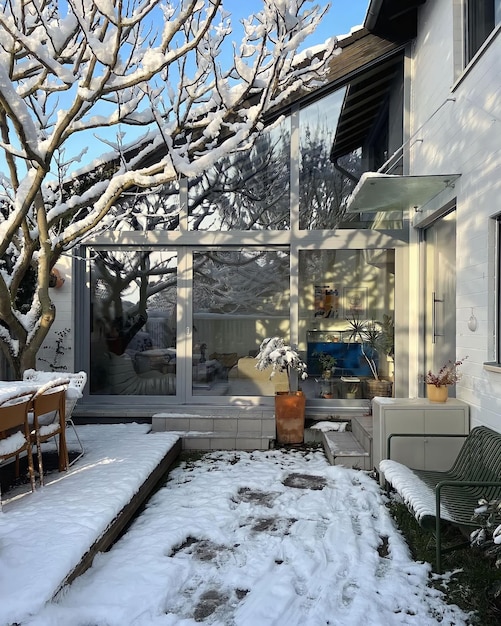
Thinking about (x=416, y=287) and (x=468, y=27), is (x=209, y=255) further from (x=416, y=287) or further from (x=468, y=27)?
(x=468, y=27)

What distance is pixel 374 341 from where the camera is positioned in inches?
265

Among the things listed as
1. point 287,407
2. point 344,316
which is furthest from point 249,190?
point 287,407

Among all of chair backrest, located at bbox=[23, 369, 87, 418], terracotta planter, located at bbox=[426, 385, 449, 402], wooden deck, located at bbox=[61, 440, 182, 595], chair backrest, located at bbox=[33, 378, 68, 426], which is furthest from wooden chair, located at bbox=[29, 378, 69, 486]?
terracotta planter, located at bbox=[426, 385, 449, 402]

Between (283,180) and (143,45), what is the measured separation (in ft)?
7.65

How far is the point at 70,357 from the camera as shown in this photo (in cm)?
680

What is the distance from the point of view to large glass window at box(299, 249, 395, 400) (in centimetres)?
673

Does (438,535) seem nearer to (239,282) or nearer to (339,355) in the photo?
(339,355)

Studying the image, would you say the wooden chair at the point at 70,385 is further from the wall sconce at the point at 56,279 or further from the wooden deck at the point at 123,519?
the wall sconce at the point at 56,279

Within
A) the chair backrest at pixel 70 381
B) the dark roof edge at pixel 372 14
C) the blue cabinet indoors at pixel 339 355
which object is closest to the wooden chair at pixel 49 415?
the chair backrest at pixel 70 381

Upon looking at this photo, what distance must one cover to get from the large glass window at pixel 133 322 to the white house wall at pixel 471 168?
3.48 m

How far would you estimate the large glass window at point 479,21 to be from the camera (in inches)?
168

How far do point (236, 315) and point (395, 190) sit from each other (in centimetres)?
276

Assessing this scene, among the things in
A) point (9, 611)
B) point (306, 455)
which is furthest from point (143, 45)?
point (9, 611)

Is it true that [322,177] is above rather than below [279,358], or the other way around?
above
